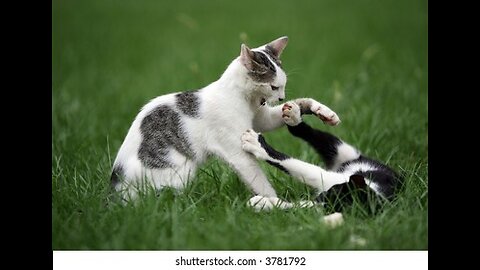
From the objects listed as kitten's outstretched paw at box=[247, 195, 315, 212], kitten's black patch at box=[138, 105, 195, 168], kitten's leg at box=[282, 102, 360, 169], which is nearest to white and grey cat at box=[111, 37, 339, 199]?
kitten's black patch at box=[138, 105, 195, 168]

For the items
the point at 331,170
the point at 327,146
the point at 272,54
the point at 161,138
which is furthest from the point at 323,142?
the point at 161,138

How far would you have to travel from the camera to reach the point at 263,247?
11.4 feet

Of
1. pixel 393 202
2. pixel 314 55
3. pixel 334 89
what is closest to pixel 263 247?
pixel 393 202

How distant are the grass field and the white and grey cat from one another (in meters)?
0.19

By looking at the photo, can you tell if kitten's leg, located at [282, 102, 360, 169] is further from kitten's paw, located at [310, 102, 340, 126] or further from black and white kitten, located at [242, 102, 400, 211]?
kitten's paw, located at [310, 102, 340, 126]

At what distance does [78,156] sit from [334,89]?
10.6ft

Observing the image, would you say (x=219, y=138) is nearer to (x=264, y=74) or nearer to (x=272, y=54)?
(x=264, y=74)

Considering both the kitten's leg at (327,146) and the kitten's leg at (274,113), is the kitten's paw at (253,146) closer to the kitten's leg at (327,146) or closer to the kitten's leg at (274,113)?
the kitten's leg at (274,113)

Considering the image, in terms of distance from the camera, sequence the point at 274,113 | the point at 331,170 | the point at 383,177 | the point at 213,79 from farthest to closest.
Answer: the point at 213,79
the point at 331,170
the point at 274,113
the point at 383,177

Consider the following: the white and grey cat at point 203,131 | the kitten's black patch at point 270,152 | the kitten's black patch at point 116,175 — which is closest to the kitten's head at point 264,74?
the white and grey cat at point 203,131

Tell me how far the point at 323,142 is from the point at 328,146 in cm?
5

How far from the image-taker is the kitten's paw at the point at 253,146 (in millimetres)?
4070

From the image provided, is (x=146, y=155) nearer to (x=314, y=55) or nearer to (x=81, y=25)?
(x=314, y=55)

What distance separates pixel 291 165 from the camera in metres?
4.13
